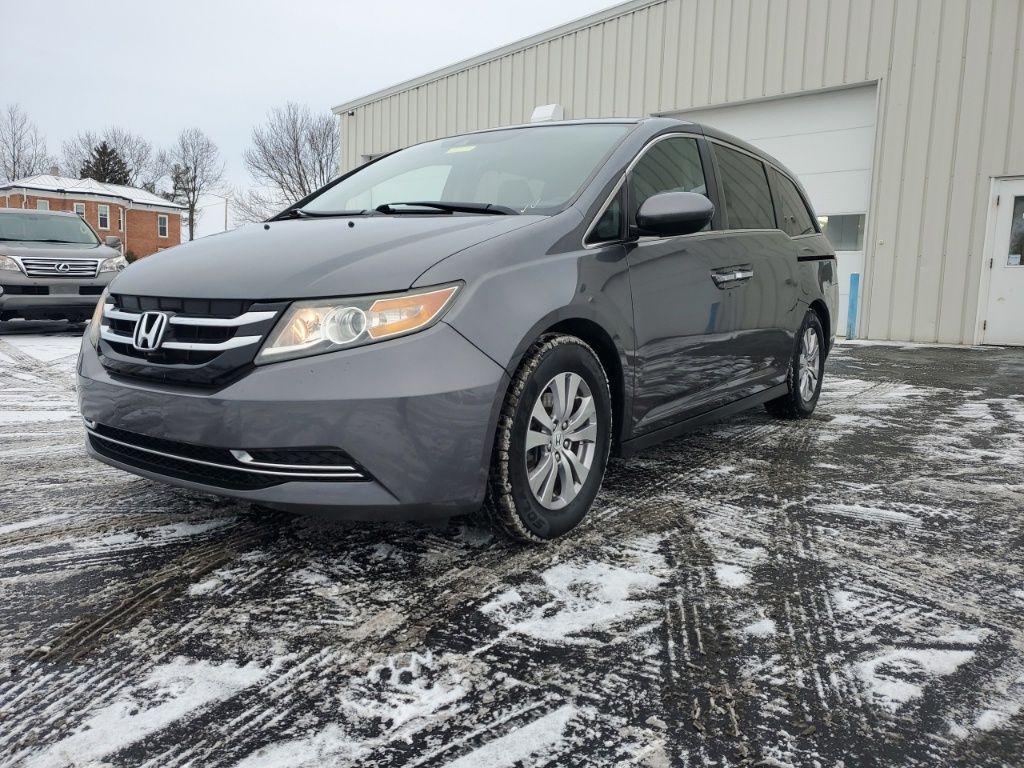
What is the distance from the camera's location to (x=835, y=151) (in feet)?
38.3

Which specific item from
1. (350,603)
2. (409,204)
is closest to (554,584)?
(350,603)

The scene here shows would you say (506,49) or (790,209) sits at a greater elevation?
(506,49)

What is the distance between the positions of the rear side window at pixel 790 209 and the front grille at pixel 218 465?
3187 millimetres

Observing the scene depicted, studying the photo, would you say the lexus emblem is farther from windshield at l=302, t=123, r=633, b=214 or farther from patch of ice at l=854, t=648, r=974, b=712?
patch of ice at l=854, t=648, r=974, b=712

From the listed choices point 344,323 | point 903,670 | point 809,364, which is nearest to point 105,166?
point 809,364

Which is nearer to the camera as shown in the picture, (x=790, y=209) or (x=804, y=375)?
(x=790, y=209)

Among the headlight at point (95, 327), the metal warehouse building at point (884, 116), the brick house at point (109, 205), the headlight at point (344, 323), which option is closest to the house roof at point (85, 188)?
the brick house at point (109, 205)

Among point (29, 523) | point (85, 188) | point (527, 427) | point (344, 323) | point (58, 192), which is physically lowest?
point (29, 523)

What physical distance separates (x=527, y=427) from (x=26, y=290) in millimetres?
8935

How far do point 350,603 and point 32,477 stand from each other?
2.12m

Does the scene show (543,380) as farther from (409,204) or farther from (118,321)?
(118,321)

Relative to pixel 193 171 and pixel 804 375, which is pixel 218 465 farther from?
pixel 193 171

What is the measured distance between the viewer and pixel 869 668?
77.6 inches

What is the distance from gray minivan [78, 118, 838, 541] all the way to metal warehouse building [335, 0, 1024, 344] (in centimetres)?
857
